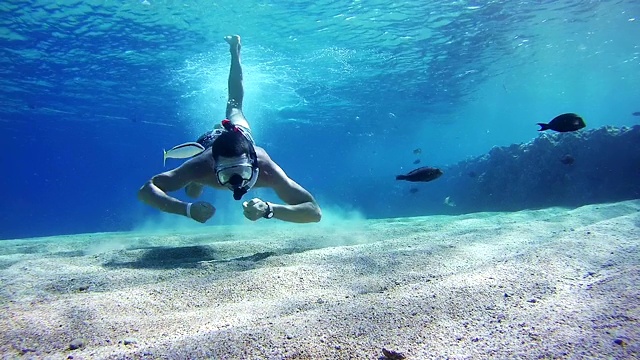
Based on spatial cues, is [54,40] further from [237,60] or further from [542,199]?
[542,199]

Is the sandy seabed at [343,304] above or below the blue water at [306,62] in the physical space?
below

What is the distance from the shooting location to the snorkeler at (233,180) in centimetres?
395

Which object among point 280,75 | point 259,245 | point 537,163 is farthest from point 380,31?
point 259,245

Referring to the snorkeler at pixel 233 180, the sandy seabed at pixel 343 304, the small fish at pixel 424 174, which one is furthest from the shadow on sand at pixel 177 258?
the small fish at pixel 424 174

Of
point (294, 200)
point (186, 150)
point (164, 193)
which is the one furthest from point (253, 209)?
point (186, 150)

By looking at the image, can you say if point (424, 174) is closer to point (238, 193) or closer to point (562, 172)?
point (238, 193)

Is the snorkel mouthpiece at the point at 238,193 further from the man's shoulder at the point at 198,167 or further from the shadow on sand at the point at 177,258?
the man's shoulder at the point at 198,167

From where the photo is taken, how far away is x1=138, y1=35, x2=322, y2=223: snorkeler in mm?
3953

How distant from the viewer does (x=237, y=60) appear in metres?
9.30

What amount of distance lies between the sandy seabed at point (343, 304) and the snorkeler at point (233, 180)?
0.72m

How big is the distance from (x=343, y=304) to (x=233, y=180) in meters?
2.02

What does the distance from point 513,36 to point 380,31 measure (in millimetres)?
10394

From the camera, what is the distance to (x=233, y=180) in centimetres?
394

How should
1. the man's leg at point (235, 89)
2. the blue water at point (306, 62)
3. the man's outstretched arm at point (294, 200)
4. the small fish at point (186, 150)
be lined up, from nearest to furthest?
the man's outstretched arm at point (294, 200) → the small fish at point (186, 150) → the man's leg at point (235, 89) → the blue water at point (306, 62)
